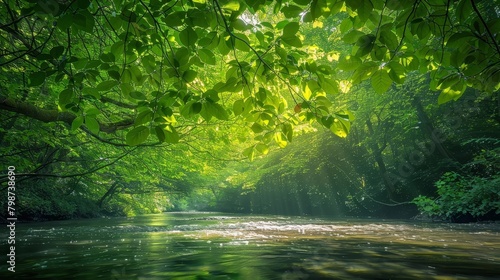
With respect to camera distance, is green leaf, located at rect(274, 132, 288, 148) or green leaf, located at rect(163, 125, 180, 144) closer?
green leaf, located at rect(163, 125, 180, 144)

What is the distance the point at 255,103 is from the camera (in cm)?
232

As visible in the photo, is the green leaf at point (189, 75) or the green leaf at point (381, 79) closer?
the green leaf at point (381, 79)

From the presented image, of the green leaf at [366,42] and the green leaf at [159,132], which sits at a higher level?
the green leaf at [366,42]

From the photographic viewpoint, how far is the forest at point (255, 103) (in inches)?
79.4

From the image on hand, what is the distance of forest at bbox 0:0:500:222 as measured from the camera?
6.61ft

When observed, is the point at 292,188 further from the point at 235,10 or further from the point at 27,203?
the point at 235,10

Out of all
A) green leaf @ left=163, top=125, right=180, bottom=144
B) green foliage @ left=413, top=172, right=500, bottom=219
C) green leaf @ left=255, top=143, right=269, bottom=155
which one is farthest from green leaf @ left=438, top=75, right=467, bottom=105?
green foliage @ left=413, top=172, right=500, bottom=219

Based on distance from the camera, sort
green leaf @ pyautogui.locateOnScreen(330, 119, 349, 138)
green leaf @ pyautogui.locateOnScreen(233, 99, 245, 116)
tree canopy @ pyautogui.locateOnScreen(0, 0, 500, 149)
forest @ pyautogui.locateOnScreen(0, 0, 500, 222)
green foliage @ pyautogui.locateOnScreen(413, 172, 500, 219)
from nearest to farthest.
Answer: tree canopy @ pyautogui.locateOnScreen(0, 0, 500, 149) → forest @ pyautogui.locateOnScreen(0, 0, 500, 222) → green leaf @ pyautogui.locateOnScreen(330, 119, 349, 138) → green leaf @ pyautogui.locateOnScreen(233, 99, 245, 116) → green foliage @ pyautogui.locateOnScreen(413, 172, 500, 219)

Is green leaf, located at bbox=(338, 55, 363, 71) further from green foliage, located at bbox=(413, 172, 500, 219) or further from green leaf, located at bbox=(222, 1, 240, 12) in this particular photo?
green foliage, located at bbox=(413, 172, 500, 219)

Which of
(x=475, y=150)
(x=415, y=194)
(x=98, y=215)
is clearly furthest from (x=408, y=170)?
(x=98, y=215)

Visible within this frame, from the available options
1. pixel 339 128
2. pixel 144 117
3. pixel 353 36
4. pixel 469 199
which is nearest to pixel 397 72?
pixel 353 36

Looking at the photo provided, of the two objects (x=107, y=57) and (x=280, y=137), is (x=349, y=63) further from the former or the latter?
(x=107, y=57)

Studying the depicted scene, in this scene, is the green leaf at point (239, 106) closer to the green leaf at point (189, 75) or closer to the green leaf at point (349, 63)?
the green leaf at point (189, 75)

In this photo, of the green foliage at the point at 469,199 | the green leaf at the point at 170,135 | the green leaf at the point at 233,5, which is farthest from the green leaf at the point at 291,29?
the green foliage at the point at 469,199
